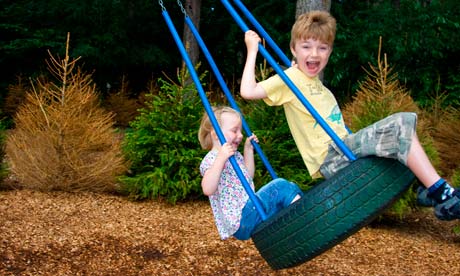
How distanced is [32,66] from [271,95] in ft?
36.0

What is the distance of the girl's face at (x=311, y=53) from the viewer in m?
2.71

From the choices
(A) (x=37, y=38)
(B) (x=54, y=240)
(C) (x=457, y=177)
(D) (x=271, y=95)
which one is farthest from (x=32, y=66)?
(D) (x=271, y=95)

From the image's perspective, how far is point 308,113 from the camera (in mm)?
2748

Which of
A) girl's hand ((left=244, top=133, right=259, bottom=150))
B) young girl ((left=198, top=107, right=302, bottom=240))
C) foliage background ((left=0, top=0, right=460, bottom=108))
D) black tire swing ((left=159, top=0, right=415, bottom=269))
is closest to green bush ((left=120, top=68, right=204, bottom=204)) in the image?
girl's hand ((left=244, top=133, right=259, bottom=150))

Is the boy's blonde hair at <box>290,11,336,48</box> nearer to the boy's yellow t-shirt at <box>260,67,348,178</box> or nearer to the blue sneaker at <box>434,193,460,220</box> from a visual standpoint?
the boy's yellow t-shirt at <box>260,67,348,178</box>

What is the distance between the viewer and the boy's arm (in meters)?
2.61

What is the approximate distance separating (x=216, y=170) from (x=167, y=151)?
3.25 m

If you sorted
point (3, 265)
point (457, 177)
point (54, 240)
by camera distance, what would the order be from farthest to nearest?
point (457, 177) → point (54, 240) → point (3, 265)

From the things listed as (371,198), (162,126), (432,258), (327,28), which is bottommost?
(432,258)

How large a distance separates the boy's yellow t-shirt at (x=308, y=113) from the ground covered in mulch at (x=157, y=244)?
6.52 feet

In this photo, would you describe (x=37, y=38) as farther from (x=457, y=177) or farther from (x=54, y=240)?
(x=457, y=177)

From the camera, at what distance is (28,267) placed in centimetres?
437

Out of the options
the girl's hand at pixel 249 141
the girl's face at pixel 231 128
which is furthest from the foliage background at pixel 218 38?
the girl's face at pixel 231 128

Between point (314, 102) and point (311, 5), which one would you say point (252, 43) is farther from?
point (311, 5)
